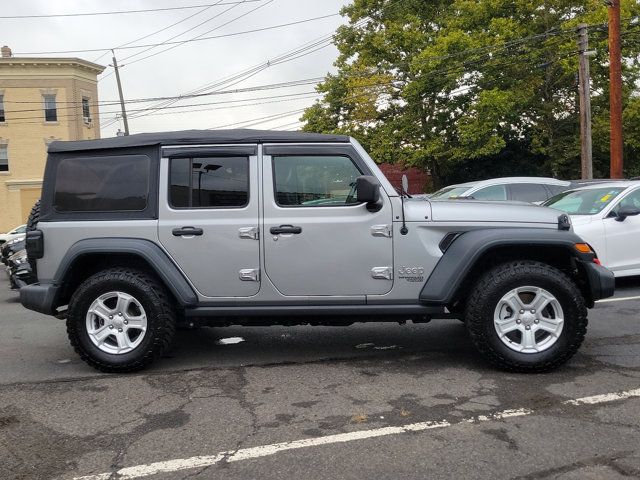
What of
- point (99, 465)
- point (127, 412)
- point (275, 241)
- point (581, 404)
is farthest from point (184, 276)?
point (581, 404)

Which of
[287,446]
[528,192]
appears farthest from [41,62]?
[287,446]

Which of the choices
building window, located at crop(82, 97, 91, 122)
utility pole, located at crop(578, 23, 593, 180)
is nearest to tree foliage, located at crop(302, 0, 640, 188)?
utility pole, located at crop(578, 23, 593, 180)

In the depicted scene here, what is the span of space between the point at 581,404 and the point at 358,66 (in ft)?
90.4

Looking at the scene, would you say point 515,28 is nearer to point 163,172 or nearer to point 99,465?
point 163,172

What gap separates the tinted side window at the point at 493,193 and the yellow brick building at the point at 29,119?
31737mm

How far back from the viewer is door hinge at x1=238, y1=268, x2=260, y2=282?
495 cm

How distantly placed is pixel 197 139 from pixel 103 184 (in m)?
0.90

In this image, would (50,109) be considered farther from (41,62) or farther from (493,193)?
(493,193)

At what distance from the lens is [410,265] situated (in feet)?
16.0

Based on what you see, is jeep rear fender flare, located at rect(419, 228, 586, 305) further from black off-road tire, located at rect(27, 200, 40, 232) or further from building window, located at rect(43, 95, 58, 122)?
building window, located at rect(43, 95, 58, 122)

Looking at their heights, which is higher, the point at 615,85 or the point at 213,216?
the point at 615,85

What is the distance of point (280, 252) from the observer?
194 inches

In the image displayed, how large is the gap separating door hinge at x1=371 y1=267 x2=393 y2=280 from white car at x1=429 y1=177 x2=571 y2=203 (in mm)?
7033

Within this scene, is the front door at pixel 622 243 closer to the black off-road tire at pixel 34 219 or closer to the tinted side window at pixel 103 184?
the tinted side window at pixel 103 184
